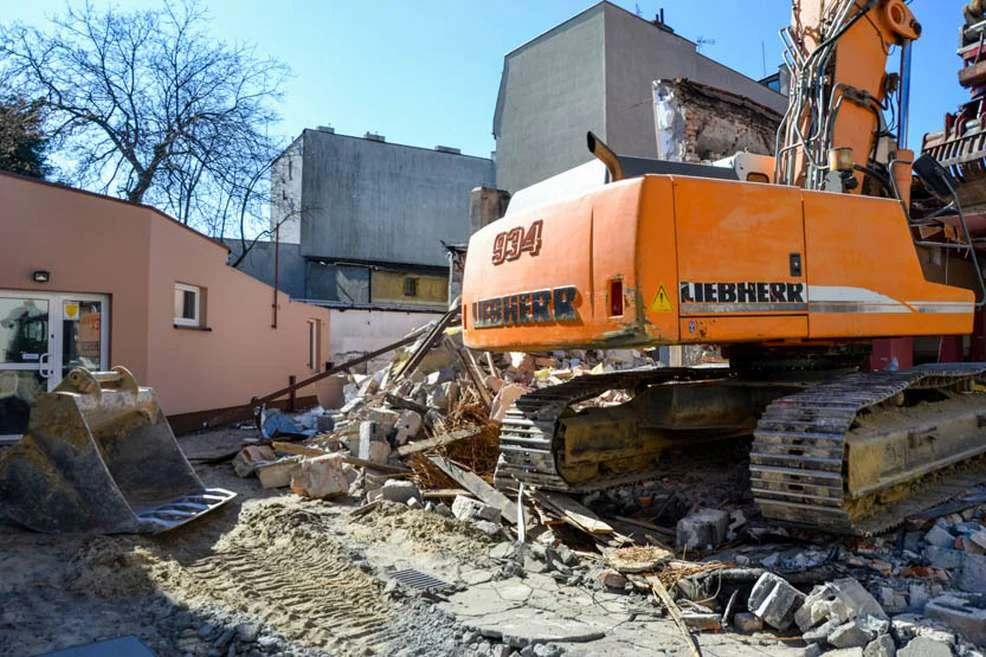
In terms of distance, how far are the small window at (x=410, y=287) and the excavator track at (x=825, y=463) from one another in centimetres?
2840

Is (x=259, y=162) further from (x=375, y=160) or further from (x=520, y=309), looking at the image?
(x=520, y=309)

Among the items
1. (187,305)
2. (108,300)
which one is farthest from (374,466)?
(187,305)

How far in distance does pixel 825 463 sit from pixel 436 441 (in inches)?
175

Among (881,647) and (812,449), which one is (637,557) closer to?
(812,449)

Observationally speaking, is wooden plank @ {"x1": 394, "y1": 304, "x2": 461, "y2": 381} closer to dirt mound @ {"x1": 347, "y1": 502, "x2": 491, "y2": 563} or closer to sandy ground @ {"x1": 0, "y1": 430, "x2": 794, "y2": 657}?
dirt mound @ {"x1": 347, "y1": 502, "x2": 491, "y2": 563}

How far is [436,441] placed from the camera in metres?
7.71

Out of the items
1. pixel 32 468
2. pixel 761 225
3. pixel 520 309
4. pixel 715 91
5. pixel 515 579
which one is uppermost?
pixel 715 91

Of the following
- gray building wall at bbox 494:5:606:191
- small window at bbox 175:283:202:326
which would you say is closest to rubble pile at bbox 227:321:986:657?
small window at bbox 175:283:202:326

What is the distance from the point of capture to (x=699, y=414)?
18.8 feet

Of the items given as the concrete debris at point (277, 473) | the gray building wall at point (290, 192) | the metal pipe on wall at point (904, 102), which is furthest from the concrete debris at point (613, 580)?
the gray building wall at point (290, 192)

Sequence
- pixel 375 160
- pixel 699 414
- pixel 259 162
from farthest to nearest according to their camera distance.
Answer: pixel 375 160 < pixel 259 162 < pixel 699 414

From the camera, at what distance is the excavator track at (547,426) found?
18.1 feet

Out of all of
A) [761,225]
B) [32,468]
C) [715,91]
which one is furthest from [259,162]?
[761,225]

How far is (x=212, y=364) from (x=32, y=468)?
22.0ft
